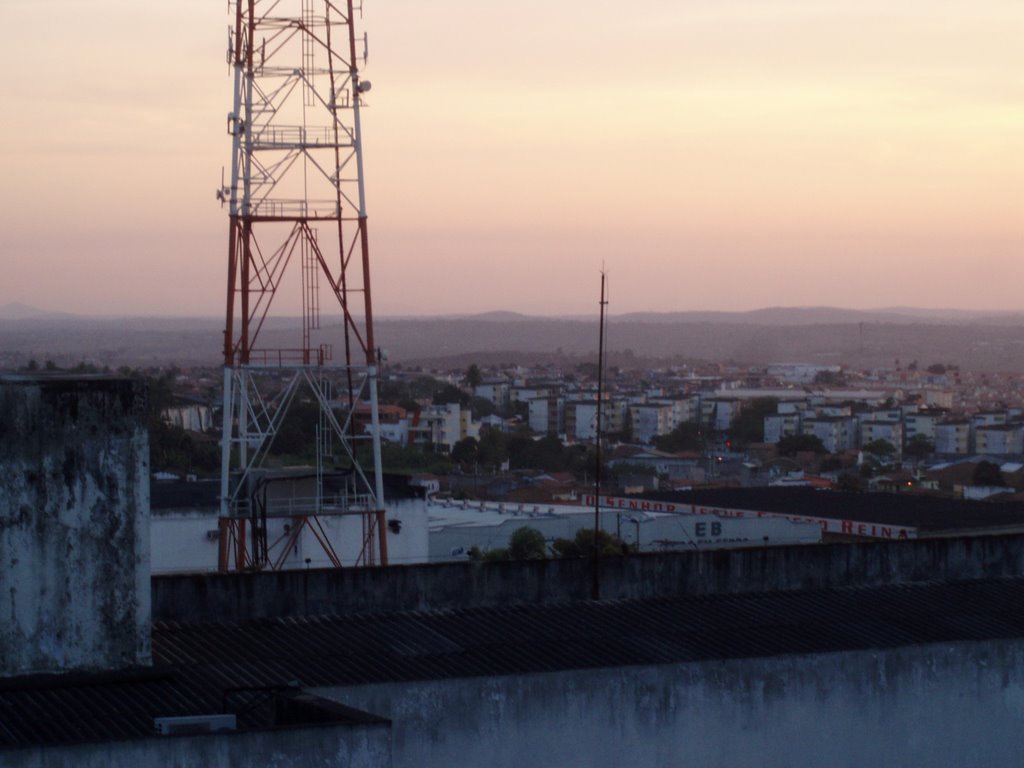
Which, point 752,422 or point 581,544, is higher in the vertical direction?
point 581,544

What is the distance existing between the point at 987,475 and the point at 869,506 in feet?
71.6

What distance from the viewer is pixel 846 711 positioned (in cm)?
1194

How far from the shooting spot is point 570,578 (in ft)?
43.1

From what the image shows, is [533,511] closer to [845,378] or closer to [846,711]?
[846,711]

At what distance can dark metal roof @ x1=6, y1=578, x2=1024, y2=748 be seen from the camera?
9586 millimetres

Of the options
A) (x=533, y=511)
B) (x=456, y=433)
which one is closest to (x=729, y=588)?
(x=533, y=511)

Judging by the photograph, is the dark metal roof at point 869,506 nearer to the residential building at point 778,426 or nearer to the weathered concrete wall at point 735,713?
the weathered concrete wall at point 735,713

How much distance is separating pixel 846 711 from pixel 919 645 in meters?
0.80

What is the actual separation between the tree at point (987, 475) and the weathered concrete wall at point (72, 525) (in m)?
53.2

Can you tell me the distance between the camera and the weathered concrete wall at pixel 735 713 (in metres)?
10.7

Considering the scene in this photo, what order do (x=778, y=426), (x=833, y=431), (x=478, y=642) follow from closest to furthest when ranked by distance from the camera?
1. (x=478, y=642)
2. (x=833, y=431)
3. (x=778, y=426)

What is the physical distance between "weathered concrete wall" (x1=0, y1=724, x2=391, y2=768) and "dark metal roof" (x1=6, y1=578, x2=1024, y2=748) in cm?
27

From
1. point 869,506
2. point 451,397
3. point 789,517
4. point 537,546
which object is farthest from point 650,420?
point 537,546

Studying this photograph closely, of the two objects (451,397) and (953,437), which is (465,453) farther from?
(953,437)
